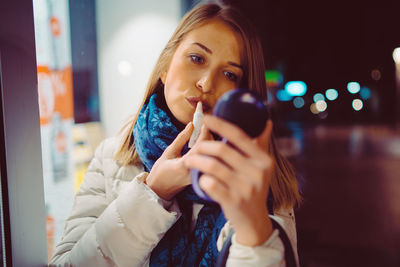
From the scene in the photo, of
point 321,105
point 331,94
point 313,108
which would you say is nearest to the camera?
point 331,94

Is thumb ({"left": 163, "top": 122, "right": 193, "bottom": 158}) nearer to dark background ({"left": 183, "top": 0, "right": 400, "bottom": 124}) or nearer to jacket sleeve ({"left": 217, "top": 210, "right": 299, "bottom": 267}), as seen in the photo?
jacket sleeve ({"left": 217, "top": 210, "right": 299, "bottom": 267})

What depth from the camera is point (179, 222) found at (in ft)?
2.72

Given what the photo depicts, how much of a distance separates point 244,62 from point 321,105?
28973mm

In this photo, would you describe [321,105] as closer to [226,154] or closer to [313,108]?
[313,108]

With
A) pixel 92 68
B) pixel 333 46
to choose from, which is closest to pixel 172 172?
pixel 92 68

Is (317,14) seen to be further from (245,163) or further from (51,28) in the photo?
(245,163)

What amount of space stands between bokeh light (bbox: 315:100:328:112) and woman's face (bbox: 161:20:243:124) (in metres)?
27.8

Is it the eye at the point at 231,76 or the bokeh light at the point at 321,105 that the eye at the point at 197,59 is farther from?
the bokeh light at the point at 321,105

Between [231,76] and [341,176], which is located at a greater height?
[231,76]

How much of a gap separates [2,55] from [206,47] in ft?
1.56

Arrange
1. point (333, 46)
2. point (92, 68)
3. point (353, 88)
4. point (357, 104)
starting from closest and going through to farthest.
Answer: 1. point (92, 68)
2. point (333, 46)
3. point (353, 88)
4. point (357, 104)

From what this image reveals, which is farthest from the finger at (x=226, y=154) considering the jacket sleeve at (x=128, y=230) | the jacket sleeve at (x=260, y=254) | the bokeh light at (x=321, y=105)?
the bokeh light at (x=321, y=105)

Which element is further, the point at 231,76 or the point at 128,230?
the point at 231,76

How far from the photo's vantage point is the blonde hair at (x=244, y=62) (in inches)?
32.3
